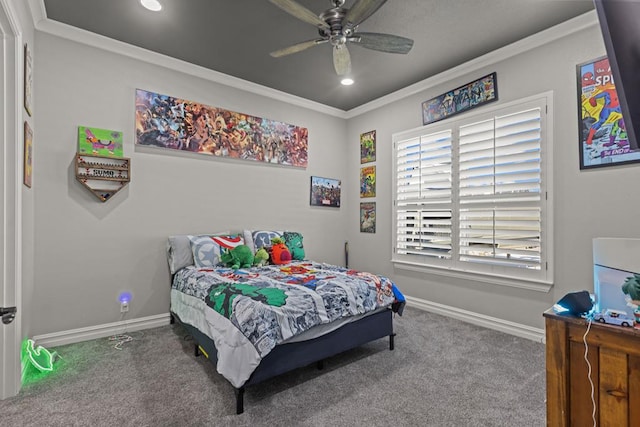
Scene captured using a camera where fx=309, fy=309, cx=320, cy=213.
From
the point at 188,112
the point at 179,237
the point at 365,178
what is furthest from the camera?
the point at 365,178

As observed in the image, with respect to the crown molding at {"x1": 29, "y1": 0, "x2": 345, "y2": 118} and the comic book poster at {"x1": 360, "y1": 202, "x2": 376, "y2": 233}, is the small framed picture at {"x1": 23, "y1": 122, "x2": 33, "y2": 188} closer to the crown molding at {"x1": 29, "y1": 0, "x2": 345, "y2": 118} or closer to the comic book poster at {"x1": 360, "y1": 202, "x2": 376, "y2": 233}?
the crown molding at {"x1": 29, "y1": 0, "x2": 345, "y2": 118}

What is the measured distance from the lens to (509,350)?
9.27ft

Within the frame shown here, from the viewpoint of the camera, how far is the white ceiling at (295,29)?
2.63 meters

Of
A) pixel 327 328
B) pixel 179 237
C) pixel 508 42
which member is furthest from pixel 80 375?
pixel 508 42

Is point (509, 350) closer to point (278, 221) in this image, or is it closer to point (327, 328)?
point (327, 328)

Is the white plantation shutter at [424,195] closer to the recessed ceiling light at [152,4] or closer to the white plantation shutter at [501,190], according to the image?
the white plantation shutter at [501,190]

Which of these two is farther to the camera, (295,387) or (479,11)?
(479,11)

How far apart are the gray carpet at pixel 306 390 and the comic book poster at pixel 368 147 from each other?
2.86 m

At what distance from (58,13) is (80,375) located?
307 centimetres

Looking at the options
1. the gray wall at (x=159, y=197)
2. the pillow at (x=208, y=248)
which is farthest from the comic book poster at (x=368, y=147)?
the pillow at (x=208, y=248)

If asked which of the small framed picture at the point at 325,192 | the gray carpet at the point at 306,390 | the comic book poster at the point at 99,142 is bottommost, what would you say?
the gray carpet at the point at 306,390

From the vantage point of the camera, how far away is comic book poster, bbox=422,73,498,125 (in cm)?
343

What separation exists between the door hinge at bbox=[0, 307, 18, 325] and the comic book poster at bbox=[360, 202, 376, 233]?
4000mm

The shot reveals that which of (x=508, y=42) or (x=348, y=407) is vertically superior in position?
(x=508, y=42)
